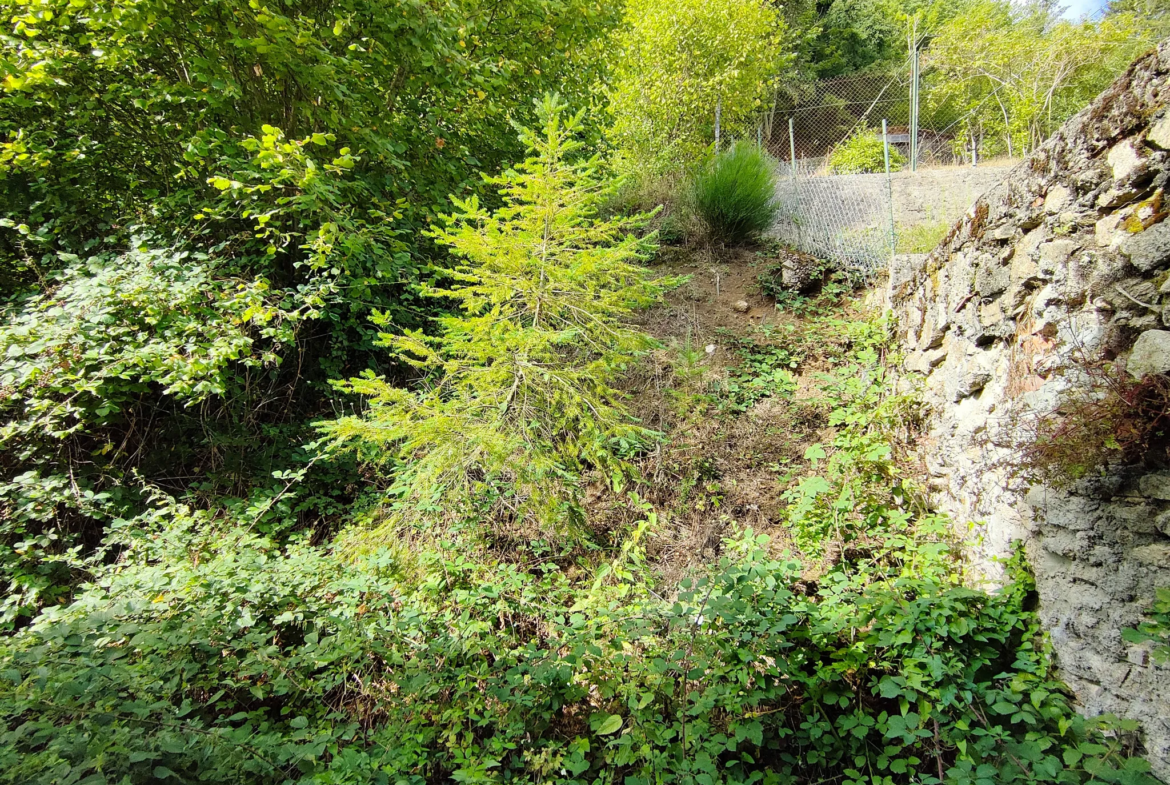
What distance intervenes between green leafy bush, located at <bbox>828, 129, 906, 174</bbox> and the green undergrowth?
29.2 feet

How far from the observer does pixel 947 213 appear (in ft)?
16.5

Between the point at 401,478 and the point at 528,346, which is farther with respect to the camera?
the point at 401,478

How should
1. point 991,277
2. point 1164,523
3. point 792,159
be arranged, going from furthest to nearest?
point 792,159, point 991,277, point 1164,523

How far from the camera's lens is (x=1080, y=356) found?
70.1 inches

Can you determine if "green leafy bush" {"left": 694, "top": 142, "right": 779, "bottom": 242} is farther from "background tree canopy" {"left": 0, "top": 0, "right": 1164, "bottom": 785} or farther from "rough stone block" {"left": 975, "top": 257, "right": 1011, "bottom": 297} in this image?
"rough stone block" {"left": 975, "top": 257, "right": 1011, "bottom": 297}

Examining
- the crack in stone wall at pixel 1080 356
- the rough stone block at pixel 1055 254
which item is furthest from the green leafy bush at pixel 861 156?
the rough stone block at pixel 1055 254

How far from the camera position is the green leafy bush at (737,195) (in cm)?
552

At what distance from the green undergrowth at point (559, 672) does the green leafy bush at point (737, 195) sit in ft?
12.4

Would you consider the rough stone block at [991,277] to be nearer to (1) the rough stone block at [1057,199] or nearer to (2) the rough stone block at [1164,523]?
(1) the rough stone block at [1057,199]

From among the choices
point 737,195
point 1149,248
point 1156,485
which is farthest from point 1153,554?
point 737,195

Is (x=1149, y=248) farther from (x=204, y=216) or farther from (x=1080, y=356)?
(x=204, y=216)

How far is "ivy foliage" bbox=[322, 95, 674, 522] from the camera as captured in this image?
8.15 ft

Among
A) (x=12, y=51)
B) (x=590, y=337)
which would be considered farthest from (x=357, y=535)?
(x=12, y=51)

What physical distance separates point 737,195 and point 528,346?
13.9 ft
